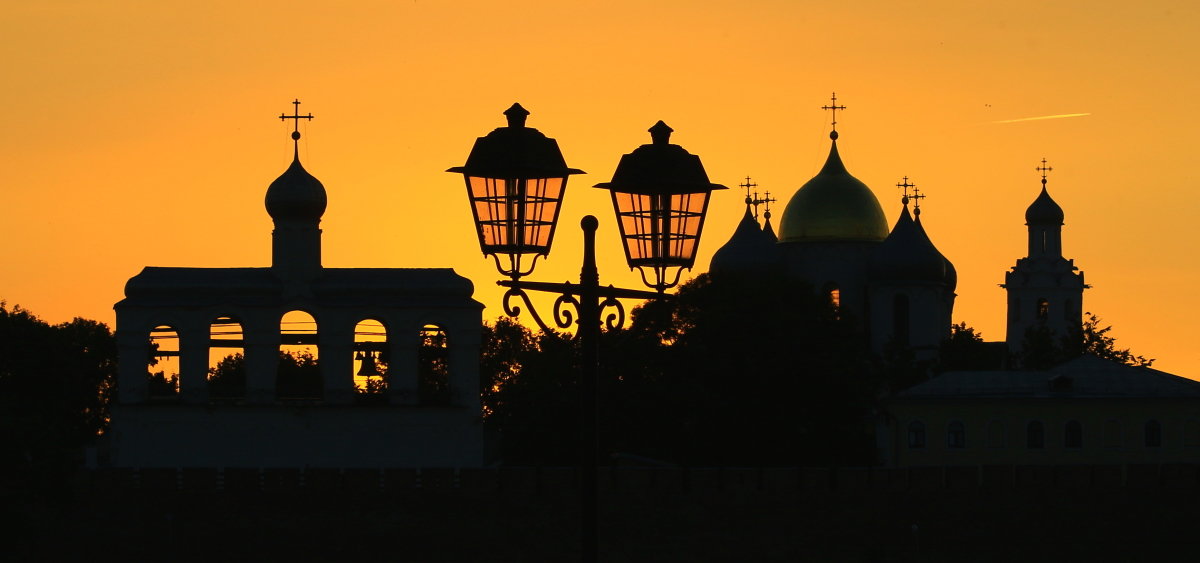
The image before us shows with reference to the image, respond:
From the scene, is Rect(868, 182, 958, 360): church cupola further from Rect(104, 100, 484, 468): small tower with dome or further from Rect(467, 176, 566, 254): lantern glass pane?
Rect(467, 176, 566, 254): lantern glass pane

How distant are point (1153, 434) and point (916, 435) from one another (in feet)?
16.8

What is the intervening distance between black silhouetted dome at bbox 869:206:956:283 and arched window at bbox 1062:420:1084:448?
1604 centimetres

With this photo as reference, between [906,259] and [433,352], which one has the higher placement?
[906,259]

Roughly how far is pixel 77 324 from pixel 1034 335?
27.3m

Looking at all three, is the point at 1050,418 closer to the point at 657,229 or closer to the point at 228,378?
the point at 228,378

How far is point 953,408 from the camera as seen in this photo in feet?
197

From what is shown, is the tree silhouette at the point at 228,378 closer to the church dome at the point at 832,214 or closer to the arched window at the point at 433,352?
the arched window at the point at 433,352

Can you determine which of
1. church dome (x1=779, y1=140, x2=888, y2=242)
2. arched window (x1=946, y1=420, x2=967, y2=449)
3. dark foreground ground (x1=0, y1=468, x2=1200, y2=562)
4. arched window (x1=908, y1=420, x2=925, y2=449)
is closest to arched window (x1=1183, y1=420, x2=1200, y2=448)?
arched window (x1=946, y1=420, x2=967, y2=449)

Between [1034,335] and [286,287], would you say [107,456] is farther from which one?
[1034,335]

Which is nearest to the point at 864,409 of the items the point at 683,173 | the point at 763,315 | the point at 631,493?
the point at 763,315

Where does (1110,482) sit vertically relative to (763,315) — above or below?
below

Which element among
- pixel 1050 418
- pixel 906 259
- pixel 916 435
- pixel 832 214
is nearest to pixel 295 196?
pixel 916 435

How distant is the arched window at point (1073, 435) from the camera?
59.1m

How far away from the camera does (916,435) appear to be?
60156mm
